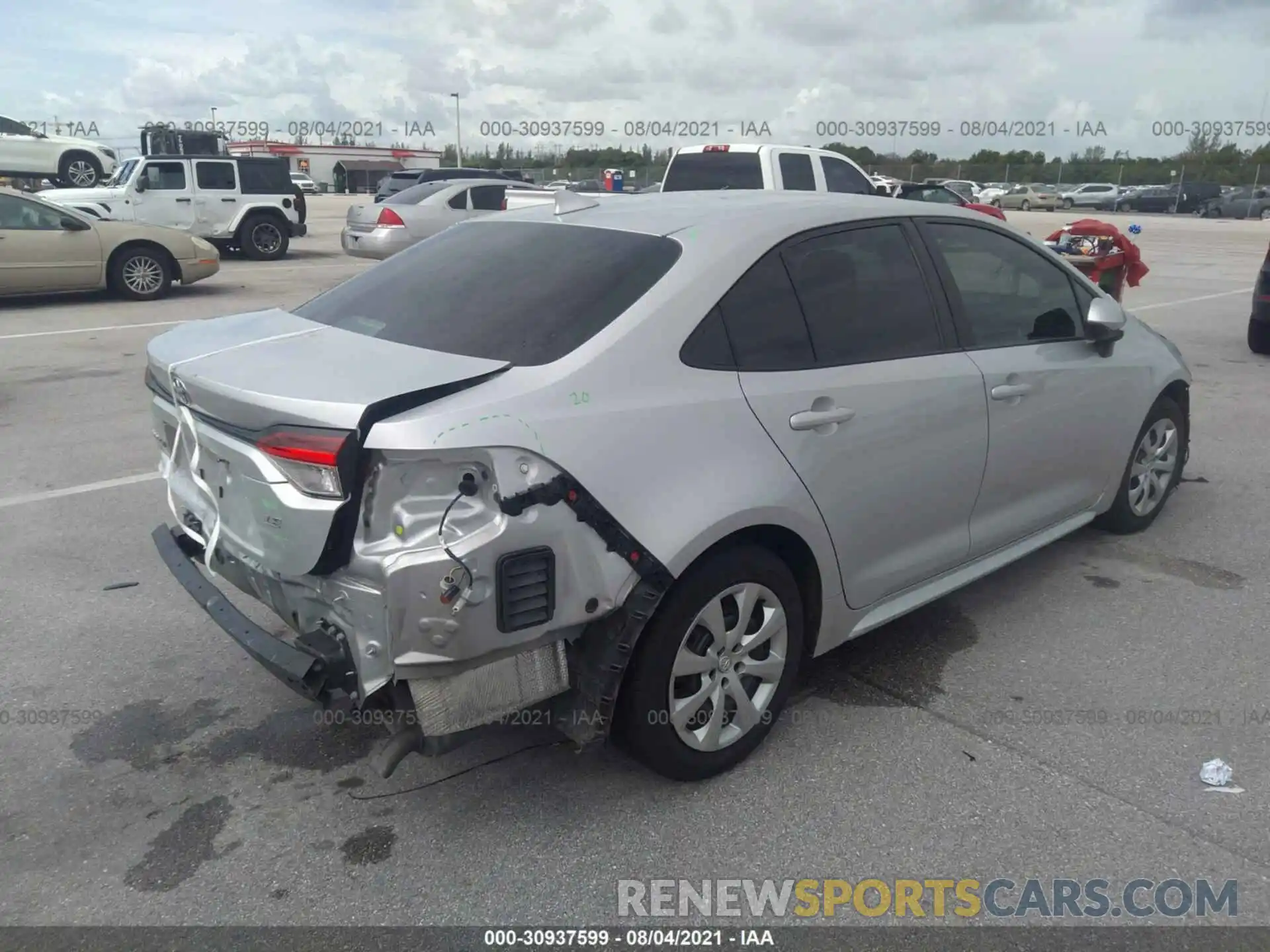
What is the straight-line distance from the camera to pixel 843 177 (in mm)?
12773

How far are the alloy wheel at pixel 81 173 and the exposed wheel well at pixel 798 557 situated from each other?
2675cm

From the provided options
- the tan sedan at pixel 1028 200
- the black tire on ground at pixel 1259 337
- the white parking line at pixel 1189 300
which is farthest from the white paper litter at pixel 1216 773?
the tan sedan at pixel 1028 200

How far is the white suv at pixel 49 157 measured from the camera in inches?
954

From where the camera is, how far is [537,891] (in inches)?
104

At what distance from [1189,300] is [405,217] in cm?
1186

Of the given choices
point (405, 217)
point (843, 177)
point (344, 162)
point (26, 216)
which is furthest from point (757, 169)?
point (344, 162)

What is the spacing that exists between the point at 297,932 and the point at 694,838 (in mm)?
1071

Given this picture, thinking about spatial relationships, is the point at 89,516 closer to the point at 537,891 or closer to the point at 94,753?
the point at 94,753

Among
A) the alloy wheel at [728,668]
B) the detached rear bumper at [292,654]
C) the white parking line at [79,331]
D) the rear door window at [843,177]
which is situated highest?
the rear door window at [843,177]

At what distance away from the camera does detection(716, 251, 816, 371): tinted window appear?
10.1 feet

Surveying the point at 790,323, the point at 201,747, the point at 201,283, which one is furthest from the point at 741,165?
the point at 201,747

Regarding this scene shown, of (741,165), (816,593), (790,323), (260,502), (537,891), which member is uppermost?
(741,165)

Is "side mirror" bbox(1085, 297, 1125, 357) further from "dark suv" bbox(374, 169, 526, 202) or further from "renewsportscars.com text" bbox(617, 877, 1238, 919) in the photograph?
"dark suv" bbox(374, 169, 526, 202)

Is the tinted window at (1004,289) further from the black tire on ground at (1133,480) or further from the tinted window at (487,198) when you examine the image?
the tinted window at (487,198)
